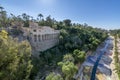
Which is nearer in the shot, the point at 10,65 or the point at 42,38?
the point at 10,65

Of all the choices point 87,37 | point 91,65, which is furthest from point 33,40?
point 87,37

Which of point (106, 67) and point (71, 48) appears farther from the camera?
point (71, 48)

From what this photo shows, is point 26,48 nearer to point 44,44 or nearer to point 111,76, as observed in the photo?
point 44,44

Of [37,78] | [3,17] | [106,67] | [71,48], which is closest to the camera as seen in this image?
[37,78]

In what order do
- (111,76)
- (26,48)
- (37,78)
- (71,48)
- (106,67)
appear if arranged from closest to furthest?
(26,48) < (37,78) < (111,76) < (106,67) < (71,48)

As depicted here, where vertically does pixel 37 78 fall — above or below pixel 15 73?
below

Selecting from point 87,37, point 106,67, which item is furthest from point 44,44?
point 87,37

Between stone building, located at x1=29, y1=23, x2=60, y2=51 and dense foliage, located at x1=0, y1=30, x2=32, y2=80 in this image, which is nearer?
dense foliage, located at x1=0, y1=30, x2=32, y2=80

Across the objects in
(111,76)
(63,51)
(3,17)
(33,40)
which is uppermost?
(3,17)

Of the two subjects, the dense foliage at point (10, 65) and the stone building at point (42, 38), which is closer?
the dense foliage at point (10, 65)

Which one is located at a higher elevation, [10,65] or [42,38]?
[42,38]
